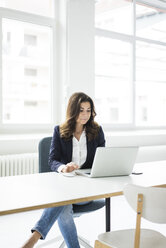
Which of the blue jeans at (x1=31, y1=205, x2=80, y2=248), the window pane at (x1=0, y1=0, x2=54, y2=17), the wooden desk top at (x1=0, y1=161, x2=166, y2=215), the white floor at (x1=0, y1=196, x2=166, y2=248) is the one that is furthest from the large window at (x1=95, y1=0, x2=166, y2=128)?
the blue jeans at (x1=31, y1=205, x2=80, y2=248)

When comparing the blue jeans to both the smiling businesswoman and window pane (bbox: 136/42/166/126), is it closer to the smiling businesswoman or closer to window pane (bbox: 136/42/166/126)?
the smiling businesswoman

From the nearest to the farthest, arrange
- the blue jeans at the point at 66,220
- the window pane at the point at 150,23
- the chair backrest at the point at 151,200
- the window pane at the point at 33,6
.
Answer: the chair backrest at the point at 151,200, the blue jeans at the point at 66,220, the window pane at the point at 33,6, the window pane at the point at 150,23

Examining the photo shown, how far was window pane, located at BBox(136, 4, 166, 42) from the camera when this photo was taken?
457cm

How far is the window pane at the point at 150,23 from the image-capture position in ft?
15.0

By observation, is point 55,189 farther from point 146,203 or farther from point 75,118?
point 75,118

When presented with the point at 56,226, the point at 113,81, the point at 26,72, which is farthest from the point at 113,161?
the point at 113,81

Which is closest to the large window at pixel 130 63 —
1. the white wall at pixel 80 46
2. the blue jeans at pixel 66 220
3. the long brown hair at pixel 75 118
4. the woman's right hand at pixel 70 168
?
the white wall at pixel 80 46

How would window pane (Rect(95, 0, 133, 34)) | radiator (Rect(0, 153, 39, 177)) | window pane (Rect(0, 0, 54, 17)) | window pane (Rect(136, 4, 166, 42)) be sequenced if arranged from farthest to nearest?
window pane (Rect(136, 4, 166, 42))
window pane (Rect(95, 0, 133, 34))
window pane (Rect(0, 0, 54, 17))
radiator (Rect(0, 153, 39, 177))

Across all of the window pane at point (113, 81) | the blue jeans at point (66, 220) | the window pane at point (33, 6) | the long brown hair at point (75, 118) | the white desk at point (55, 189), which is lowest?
the blue jeans at point (66, 220)

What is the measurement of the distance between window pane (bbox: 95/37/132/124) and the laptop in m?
2.33

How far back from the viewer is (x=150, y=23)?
4.73 m

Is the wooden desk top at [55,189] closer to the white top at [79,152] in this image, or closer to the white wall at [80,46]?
the white top at [79,152]

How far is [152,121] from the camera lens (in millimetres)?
4891

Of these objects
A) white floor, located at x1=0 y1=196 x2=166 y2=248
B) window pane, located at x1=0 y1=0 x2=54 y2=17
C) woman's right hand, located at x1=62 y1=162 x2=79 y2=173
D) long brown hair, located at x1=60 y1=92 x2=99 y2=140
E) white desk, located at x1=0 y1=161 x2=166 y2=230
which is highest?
window pane, located at x1=0 y1=0 x2=54 y2=17
